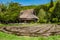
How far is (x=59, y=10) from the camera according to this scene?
16.9 metres

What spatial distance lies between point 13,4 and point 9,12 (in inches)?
44.7

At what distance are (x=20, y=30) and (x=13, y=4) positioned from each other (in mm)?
11613

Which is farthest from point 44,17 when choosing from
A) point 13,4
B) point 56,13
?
point 13,4

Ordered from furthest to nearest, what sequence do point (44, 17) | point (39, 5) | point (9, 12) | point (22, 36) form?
point (9, 12) → point (39, 5) → point (44, 17) → point (22, 36)

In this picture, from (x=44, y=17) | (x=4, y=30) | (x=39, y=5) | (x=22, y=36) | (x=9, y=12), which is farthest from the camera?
(x=9, y=12)

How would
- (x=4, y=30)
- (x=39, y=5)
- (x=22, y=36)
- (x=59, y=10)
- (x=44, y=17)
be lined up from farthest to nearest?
(x=39, y=5) < (x=44, y=17) < (x=59, y=10) < (x=4, y=30) < (x=22, y=36)

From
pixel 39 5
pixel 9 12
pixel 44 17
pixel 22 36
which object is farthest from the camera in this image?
pixel 9 12

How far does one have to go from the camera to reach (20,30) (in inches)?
377

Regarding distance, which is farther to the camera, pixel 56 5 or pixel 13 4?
pixel 13 4

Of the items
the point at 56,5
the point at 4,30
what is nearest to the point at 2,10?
the point at 56,5

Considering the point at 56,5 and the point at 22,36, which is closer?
the point at 22,36

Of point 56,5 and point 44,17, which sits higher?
point 56,5

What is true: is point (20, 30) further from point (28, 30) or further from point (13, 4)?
point (13, 4)

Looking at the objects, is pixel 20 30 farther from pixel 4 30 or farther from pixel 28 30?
pixel 4 30
